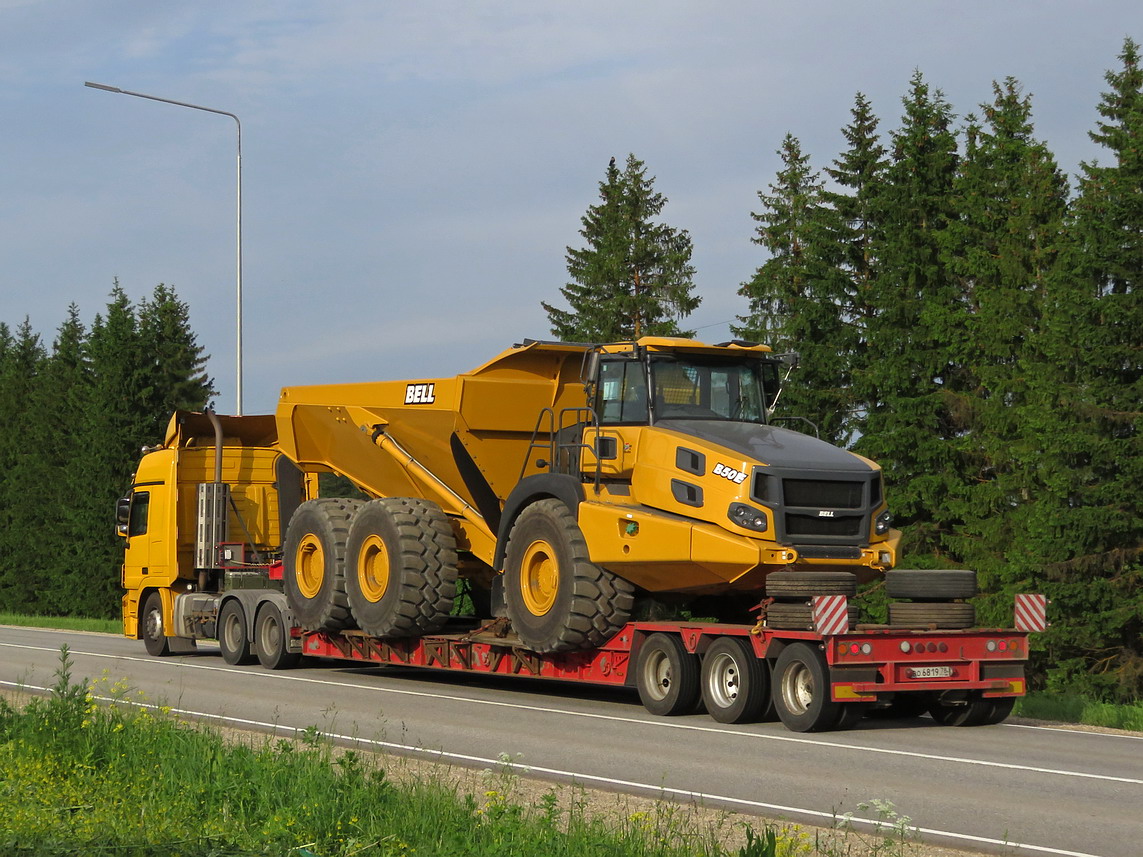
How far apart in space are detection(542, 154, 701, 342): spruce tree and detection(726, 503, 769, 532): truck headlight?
37805 mm

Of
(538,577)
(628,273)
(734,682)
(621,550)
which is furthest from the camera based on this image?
(628,273)

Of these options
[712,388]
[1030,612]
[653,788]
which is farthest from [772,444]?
[653,788]

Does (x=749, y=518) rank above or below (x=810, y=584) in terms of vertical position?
above

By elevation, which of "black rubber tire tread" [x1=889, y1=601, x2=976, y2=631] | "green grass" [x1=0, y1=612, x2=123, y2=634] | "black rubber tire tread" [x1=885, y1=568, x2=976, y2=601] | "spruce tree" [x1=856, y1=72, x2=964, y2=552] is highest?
"spruce tree" [x1=856, y1=72, x2=964, y2=552]

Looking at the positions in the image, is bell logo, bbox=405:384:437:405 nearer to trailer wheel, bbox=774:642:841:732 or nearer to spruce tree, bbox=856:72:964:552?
trailer wheel, bbox=774:642:841:732

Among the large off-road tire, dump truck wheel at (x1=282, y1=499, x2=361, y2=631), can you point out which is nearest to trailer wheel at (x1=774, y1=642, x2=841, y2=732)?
the large off-road tire

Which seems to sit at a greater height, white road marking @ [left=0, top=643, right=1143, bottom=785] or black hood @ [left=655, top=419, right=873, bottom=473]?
black hood @ [left=655, top=419, right=873, bottom=473]

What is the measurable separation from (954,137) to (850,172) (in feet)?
11.1

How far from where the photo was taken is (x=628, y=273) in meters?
55.4

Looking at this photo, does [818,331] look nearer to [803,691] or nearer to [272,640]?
[272,640]

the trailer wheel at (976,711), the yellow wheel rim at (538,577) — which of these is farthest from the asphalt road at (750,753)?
the yellow wheel rim at (538,577)

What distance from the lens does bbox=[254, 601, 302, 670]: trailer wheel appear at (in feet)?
71.9

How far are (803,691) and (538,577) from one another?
4.08m

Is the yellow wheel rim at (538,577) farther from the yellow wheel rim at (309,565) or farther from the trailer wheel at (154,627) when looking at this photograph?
the trailer wheel at (154,627)
